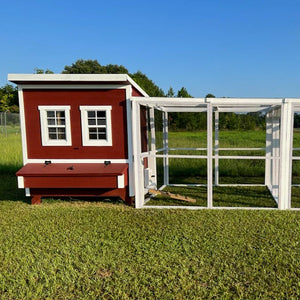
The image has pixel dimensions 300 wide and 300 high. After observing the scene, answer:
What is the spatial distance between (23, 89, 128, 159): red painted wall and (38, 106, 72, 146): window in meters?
0.10

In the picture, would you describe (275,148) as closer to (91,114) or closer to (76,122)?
(91,114)

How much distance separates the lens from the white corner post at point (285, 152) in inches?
217

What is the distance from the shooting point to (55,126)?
6.39 metres

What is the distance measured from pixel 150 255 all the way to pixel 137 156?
2.69 m

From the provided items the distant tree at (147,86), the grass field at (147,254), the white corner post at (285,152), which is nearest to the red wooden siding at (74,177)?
the grass field at (147,254)

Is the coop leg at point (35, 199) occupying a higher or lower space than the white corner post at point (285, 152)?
lower

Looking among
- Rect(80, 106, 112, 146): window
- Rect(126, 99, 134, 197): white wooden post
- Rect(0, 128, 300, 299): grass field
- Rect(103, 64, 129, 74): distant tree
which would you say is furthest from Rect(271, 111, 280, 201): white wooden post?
Rect(103, 64, 129, 74): distant tree

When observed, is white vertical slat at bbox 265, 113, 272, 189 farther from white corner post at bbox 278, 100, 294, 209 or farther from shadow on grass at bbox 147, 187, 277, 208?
white corner post at bbox 278, 100, 294, 209

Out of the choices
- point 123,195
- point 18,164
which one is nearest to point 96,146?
point 123,195

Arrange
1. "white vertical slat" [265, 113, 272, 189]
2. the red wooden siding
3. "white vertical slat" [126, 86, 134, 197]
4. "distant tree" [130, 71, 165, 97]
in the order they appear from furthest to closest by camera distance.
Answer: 1. "distant tree" [130, 71, 165, 97]
2. "white vertical slat" [265, 113, 272, 189]
3. "white vertical slat" [126, 86, 134, 197]
4. the red wooden siding

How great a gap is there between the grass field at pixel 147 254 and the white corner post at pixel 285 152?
0.36 meters

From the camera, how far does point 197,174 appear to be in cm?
1052

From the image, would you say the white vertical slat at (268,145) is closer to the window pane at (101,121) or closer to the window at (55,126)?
the window pane at (101,121)

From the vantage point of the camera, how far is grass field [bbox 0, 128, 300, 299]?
299 centimetres
